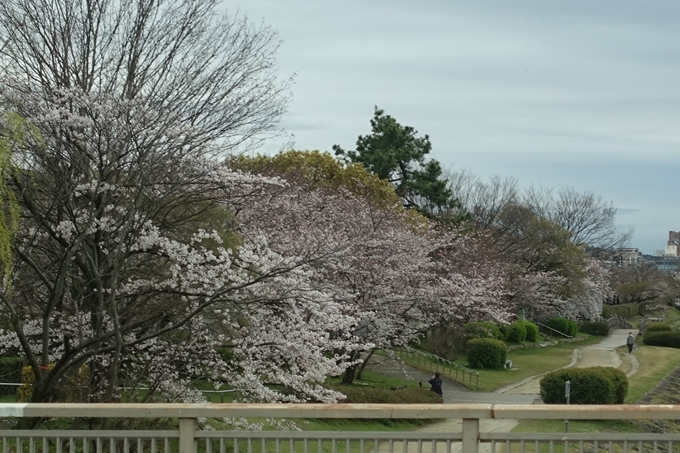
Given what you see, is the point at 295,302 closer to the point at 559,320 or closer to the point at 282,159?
the point at 282,159

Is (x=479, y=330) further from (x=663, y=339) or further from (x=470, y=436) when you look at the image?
(x=470, y=436)

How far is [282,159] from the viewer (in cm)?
3247

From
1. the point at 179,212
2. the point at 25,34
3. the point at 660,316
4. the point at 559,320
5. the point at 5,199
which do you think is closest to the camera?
the point at 5,199

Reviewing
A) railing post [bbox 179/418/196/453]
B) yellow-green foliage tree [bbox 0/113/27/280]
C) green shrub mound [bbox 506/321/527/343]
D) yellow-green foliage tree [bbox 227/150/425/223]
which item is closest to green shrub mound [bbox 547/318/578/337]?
green shrub mound [bbox 506/321/527/343]

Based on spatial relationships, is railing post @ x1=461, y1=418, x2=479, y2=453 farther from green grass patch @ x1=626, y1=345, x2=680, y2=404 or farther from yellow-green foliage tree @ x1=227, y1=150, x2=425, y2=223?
yellow-green foliage tree @ x1=227, y1=150, x2=425, y2=223

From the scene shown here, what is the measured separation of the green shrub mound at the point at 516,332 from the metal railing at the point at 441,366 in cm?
1259

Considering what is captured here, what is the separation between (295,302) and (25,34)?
21.3ft

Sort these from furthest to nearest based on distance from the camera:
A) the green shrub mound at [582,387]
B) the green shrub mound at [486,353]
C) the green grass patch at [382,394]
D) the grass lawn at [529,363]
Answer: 1. the green shrub mound at [486,353]
2. the grass lawn at [529,363]
3. the green shrub mound at [582,387]
4. the green grass patch at [382,394]

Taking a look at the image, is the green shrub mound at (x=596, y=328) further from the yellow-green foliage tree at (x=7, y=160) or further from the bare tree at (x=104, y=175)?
the yellow-green foliage tree at (x=7, y=160)

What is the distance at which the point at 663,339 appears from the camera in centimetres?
4969

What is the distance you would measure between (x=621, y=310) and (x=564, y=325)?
2009cm

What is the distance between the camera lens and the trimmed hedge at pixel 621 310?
221 feet

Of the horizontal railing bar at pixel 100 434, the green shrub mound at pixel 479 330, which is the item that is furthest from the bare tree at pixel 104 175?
the green shrub mound at pixel 479 330

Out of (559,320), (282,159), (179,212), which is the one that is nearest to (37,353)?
(179,212)
